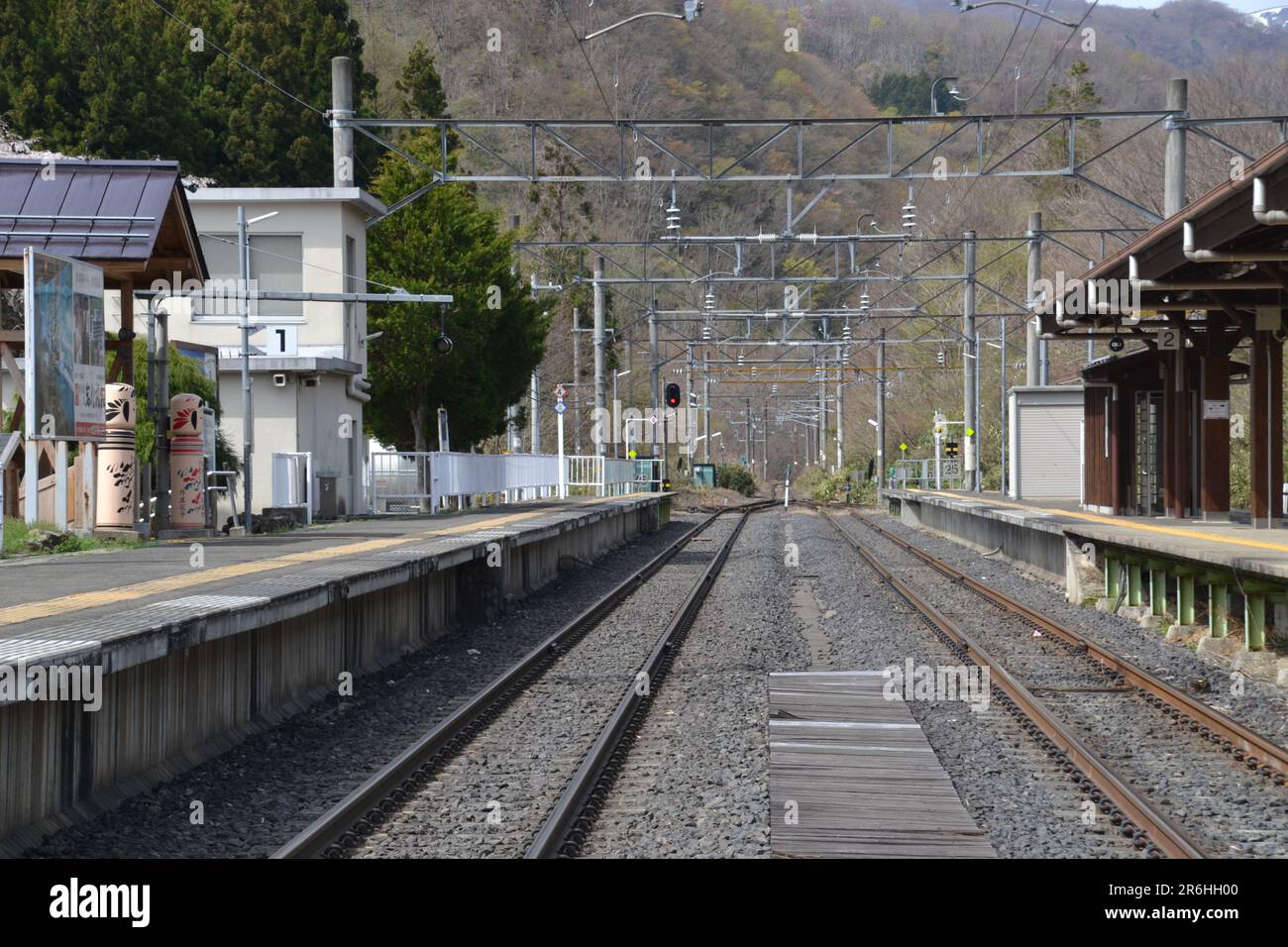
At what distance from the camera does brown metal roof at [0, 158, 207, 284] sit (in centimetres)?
1798

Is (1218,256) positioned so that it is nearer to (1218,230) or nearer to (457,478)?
(1218,230)

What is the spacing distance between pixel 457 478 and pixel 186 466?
11936mm

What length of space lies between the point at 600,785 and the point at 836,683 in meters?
3.82

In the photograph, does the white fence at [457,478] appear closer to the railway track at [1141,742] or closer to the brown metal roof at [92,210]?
the brown metal roof at [92,210]

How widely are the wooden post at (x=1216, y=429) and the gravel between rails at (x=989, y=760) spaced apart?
5.98 metres

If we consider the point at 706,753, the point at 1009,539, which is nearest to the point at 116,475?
the point at 706,753

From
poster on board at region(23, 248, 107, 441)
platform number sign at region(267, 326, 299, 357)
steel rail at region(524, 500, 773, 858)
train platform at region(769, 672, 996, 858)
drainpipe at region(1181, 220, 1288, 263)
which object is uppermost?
platform number sign at region(267, 326, 299, 357)

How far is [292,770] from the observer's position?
32.0ft

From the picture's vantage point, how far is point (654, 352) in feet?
168

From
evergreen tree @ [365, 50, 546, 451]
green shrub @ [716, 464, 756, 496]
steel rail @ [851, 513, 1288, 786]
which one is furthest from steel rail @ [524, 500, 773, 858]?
green shrub @ [716, 464, 756, 496]

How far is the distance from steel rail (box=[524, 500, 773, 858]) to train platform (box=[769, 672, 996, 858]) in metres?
0.98

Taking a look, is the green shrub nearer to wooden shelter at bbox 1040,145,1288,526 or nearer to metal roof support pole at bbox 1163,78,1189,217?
wooden shelter at bbox 1040,145,1288,526

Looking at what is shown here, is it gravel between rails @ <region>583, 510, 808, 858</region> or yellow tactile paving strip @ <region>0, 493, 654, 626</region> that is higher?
yellow tactile paving strip @ <region>0, 493, 654, 626</region>
